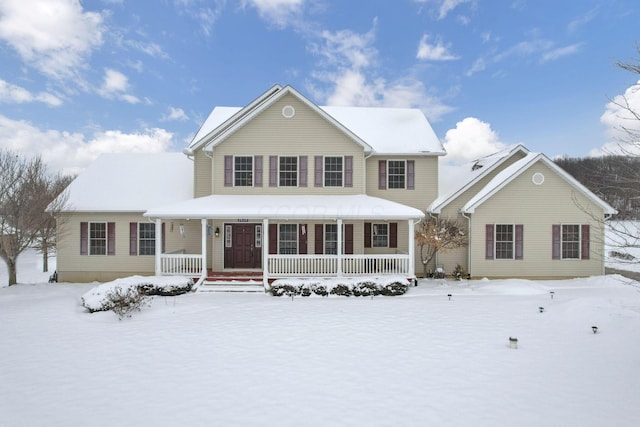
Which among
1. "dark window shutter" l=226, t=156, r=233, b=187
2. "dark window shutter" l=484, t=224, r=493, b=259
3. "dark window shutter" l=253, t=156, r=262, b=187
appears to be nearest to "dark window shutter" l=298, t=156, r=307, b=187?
"dark window shutter" l=253, t=156, r=262, b=187

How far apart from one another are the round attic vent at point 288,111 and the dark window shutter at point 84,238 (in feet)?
35.2

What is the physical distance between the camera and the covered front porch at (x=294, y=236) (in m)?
13.4

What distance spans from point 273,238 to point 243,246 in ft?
4.81

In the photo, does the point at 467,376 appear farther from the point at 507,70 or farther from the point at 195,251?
the point at 507,70

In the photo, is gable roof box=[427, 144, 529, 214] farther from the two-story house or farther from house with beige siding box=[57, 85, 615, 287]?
the two-story house

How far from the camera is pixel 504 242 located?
51.0 ft

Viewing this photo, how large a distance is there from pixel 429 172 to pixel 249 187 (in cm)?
921

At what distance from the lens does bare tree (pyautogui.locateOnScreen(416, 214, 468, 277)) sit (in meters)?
15.0

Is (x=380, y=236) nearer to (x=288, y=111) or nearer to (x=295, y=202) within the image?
(x=295, y=202)

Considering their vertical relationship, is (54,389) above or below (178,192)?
below

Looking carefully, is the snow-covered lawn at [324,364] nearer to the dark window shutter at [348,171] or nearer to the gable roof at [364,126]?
the dark window shutter at [348,171]

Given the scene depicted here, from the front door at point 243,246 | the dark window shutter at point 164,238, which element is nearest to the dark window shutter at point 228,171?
the front door at point 243,246

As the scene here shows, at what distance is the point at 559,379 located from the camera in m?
6.11

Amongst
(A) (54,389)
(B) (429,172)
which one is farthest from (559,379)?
(B) (429,172)
